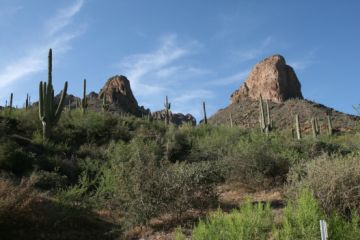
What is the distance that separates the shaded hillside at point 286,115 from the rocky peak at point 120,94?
35.0 ft

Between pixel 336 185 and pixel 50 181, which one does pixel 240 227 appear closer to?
pixel 336 185

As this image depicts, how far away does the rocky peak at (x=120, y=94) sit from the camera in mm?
59219

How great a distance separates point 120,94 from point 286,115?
2024 cm

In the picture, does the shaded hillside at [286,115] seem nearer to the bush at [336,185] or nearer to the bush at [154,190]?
the bush at [154,190]

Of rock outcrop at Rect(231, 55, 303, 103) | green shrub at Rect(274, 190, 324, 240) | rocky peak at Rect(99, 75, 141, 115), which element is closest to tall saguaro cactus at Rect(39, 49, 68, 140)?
green shrub at Rect(274, 190, 324, 240)

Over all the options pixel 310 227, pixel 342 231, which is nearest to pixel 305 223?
pixel 310 227

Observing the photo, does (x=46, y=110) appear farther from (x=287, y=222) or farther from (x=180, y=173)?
(x=287, y=222)

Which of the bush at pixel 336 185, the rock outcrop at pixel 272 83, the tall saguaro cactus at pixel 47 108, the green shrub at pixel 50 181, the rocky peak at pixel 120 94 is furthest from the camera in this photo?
the rock outcrop at pixel 272 83

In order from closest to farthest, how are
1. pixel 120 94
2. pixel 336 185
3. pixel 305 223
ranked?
pixel 305 223
pixel 336 185
pixel 120 94

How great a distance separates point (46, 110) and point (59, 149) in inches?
87.6

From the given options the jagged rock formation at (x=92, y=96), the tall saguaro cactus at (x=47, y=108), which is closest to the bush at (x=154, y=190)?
the tall saguaro cactus at (x=47, y=108)

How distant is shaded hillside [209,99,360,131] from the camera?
51.9m

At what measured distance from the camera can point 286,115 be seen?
→ 57281 mm

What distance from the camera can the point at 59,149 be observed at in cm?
2159
